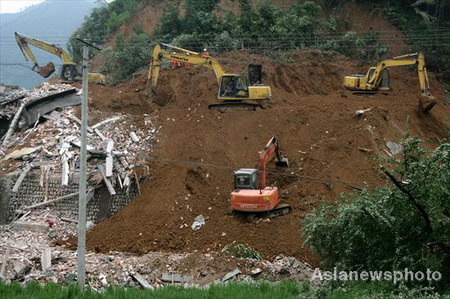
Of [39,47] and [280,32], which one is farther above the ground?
[39,47]

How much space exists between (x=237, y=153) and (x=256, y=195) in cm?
536

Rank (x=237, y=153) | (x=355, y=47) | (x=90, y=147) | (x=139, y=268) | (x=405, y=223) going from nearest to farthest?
1. (x=405, y=223)
2. (x=139, y=268)
3. (x=90, y=147)
4. (x=237, y=153)
5. (x=355, y=47)

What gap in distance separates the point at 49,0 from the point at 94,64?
14720 cm

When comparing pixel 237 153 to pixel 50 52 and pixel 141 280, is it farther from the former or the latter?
pixel 50 52

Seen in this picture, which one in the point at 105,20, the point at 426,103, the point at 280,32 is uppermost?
the point at 280,32

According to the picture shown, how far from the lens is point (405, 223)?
11586 mm

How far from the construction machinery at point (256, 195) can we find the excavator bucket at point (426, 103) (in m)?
11.1

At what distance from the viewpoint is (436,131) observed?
1040 inches

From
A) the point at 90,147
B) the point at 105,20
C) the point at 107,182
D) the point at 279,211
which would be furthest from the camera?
the point at 105,20

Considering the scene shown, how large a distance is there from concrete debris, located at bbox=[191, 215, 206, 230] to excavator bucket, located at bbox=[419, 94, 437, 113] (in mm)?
13733

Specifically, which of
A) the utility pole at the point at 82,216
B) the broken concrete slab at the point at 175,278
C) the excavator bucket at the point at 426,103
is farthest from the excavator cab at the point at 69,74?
the utility pole at the point at 82,216

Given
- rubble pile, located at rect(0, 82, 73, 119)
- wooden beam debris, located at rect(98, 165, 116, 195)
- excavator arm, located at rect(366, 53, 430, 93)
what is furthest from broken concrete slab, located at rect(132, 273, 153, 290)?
excavator arm, located at rect(366, 53, 430, 93)

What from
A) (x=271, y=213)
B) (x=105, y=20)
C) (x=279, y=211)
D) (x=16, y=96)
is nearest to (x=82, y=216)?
(x=271, y=213)

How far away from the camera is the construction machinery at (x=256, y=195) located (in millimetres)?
17188
